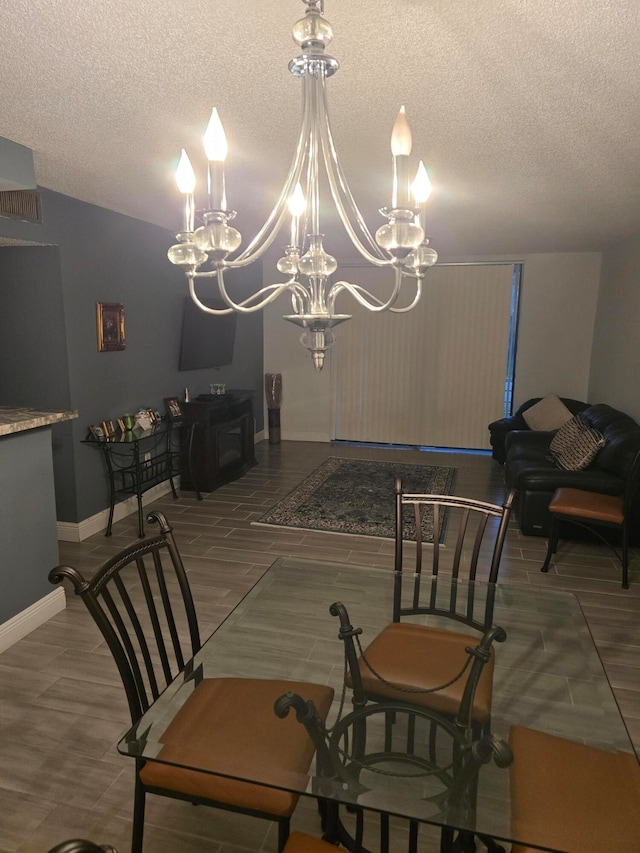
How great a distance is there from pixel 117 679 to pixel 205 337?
376 centimetres

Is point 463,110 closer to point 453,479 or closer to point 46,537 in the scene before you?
point 46,537

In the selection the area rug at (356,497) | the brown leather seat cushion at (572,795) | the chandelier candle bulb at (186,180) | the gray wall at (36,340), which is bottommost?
the area rug at (356,497)

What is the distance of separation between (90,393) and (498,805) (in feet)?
12.5

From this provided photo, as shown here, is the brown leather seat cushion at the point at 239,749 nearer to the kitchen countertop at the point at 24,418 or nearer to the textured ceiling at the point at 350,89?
the kitchen countertop at the point at 24,418

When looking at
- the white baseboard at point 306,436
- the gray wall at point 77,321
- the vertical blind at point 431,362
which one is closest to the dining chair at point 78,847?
the gray wall at point 77,321

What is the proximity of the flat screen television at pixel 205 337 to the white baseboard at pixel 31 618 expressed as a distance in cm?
275

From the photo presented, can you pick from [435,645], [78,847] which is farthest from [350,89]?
[78,847]

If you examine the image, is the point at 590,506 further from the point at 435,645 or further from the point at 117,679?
the point at 117,679

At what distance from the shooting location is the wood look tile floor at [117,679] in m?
1.79

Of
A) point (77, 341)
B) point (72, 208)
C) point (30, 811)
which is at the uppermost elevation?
point (72, 208)

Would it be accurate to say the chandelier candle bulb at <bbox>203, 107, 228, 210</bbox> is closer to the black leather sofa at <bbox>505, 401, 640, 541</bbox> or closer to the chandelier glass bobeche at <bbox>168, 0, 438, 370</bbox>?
the chandelier glass bobeche at <bbox>168, 0, 438, 370</bbox>

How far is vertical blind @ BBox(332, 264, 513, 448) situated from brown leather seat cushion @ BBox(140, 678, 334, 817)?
584 cm

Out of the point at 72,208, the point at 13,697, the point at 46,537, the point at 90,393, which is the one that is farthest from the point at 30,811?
the point at 72,208

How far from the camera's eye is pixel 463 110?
7.41ft
